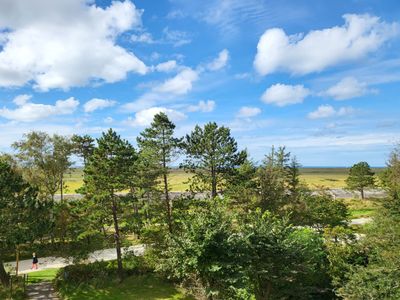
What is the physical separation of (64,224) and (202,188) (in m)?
14.4

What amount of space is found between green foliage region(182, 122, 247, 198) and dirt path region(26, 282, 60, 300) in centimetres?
1590

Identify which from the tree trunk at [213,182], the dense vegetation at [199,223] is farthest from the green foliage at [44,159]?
the tree trunk at [213,182]

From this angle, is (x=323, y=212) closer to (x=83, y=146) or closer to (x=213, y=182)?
(x=213, y=182)

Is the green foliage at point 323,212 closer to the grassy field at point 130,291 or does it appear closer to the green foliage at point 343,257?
the green foliage at point 343,257

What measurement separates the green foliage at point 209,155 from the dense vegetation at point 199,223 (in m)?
0.11

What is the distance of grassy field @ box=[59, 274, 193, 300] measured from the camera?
27.7 m

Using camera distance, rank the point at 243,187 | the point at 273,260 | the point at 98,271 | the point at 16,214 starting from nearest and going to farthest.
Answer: the point at 273,260, the point at 16,214, the point at 98,271, the point at 243,187

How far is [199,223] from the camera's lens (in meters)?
19.7

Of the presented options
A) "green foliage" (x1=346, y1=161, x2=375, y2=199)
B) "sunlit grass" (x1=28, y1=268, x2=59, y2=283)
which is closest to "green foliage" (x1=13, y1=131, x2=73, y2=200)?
"sunlit grass" (x1=28, y1=268, x2=59, y2=283)

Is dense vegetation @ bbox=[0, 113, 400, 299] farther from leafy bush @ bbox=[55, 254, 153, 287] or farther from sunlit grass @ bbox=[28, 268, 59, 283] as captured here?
sunlit grass @ bbox=[28, 268, 59, 283]

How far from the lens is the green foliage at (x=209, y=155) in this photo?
1467 inches

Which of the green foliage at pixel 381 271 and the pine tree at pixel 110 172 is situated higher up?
the pine tree at pixel 110 172

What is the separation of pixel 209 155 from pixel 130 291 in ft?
50.3

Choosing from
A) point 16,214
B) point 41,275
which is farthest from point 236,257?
point 41,275
